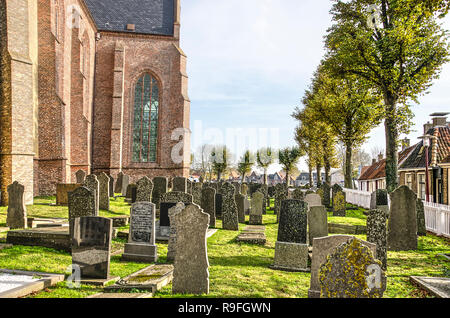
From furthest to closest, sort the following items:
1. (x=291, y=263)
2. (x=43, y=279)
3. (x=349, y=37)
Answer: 1. (x=349, y=37)
2. (x=291, y=263)
3. (x=43, y=279)

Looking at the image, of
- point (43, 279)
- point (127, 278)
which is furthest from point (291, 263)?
point (43, 279)

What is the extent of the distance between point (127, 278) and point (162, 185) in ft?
32.2

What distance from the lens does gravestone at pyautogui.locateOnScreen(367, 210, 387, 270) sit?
697 cm

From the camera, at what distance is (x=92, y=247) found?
5.87 m

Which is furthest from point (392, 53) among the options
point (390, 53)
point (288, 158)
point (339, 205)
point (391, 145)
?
point (288, 158)

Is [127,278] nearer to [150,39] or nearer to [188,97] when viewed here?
[188,97]

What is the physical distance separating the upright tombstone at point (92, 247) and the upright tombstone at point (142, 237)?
5.29 feet

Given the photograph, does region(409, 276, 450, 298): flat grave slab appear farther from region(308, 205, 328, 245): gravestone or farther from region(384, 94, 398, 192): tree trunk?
region(384, 94, 398, 192): tree trunk

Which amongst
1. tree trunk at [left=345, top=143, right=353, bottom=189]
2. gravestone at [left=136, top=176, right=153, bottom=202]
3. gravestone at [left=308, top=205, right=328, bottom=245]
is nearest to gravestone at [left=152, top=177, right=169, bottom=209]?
gravestone at [left=136, top=176, right=153, bottom=202]

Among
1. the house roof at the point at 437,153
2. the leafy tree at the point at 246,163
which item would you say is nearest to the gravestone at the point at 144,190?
the house roof at the point at 437,153

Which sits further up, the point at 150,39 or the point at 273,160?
the point at 150,39

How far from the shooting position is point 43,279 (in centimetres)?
530

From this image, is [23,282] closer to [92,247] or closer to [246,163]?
[92,247]

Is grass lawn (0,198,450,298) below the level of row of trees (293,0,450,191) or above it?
below
